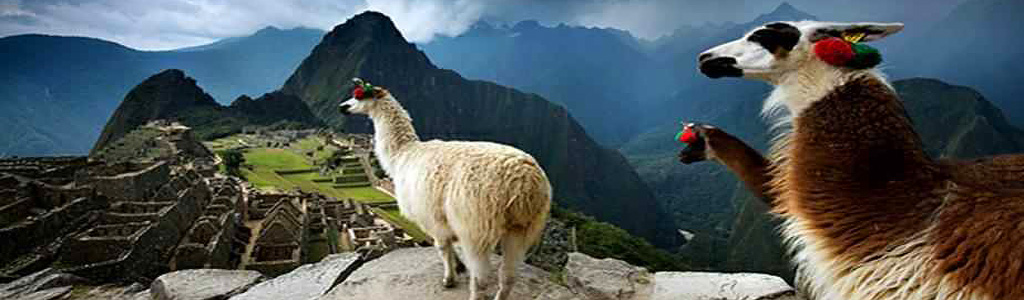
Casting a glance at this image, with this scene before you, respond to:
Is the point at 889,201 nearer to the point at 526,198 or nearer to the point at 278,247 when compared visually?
the point at 526,198

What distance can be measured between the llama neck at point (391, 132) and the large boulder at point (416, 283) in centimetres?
84

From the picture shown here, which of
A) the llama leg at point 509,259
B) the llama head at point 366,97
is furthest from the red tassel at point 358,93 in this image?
the llama leg at point 509,259

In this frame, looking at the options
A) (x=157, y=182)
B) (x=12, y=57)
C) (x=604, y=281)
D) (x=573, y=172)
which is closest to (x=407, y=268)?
(x=604, y=281)

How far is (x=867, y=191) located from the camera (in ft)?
4.84

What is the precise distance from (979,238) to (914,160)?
13.9 inches

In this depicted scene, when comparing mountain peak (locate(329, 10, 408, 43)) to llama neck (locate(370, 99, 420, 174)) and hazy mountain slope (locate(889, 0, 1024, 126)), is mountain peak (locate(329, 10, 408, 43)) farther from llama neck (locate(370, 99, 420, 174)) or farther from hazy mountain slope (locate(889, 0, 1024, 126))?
llama neck (locate(370, 99, 420, 174))

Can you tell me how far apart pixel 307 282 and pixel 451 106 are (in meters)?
129

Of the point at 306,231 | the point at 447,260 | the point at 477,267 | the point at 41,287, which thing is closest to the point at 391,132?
the point at 447,260

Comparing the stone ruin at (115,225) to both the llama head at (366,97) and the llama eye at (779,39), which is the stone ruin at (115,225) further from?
the llama eye at (779,39)

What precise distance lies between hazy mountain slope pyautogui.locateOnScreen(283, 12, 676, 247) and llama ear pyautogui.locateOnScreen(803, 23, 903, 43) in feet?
320

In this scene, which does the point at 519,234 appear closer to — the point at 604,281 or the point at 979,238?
the point at 604,281

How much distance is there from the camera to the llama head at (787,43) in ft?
5.92

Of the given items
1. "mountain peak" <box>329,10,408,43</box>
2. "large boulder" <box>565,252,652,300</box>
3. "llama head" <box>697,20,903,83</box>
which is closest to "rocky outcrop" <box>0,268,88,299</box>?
"large boulder" <box>565,252,652,300</box>

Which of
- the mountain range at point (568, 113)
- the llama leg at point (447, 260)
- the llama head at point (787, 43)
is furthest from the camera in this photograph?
the mountain range at point (568, 113)
